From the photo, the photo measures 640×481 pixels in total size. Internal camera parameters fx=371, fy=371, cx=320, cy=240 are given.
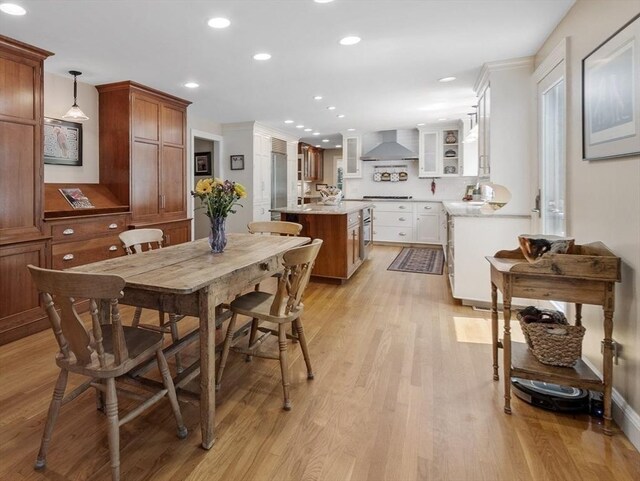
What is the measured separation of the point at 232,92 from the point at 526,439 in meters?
4.49

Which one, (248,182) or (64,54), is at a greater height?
(64,54)

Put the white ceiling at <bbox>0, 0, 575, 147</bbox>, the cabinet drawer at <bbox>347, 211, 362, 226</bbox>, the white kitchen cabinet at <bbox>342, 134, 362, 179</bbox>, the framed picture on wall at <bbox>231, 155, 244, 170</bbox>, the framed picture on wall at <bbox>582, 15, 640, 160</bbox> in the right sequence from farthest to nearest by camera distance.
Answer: the white kitchen cabinet at <bbox>342, 134, 362, 179</bbox> → the framed picture on wall at <bbox>231, 155, 244, 170</bbox> → the cabinet drawer at <bbox>347, 211, 362, 226</bbox> → the white ceiling at <bbox>0, 0, 575, 147</bbox> → the framed picture on wall at <bbox>582, 15, 640, 160</bbox>

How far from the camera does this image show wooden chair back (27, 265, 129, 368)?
4.40 ft

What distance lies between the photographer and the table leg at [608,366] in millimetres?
1747

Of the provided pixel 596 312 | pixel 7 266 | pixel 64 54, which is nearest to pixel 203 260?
pixel 7 266

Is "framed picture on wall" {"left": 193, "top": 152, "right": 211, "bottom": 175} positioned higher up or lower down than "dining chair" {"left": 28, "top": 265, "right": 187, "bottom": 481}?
higher up

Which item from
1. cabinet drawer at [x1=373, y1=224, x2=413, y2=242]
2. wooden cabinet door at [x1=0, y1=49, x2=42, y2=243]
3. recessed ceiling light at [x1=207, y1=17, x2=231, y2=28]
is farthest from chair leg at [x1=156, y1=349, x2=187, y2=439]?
cabinet drawer at [x1=373, y1=224, x2=413, y2=242]

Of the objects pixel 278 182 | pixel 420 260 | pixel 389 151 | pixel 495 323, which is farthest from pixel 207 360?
pixel 389 151

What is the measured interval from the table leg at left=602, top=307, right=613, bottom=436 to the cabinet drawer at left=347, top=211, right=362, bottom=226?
10.2ft

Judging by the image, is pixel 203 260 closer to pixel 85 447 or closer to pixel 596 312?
pixel 85 447

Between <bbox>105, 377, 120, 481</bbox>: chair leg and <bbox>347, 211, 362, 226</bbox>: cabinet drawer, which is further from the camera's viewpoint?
<bbox>347, 211, 362, 226</bbox>: cabinet drawer

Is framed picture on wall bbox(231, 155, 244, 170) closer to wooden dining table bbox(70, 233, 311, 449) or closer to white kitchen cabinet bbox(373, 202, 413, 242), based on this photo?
white kitchen cabinet bbox(373, 202, 413, 242)

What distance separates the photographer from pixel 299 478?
150cm

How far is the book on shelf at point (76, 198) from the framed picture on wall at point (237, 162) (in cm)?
305
